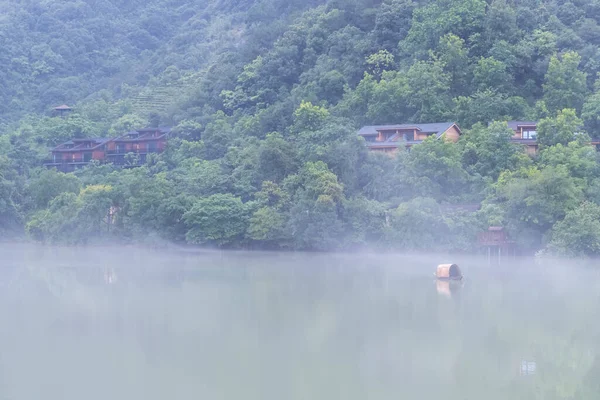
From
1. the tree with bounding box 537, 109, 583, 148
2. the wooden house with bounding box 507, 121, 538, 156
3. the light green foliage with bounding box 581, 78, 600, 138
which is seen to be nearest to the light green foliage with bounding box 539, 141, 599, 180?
the tree with bounding box 537, 109, 583, 148

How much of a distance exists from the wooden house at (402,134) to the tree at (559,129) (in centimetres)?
319

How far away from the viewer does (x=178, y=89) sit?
167 ft

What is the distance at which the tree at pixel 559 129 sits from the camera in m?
31.4

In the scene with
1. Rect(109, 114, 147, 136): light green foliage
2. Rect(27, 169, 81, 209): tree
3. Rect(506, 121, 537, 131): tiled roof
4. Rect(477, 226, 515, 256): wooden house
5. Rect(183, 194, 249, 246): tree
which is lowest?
Rect(477, 226, 515, 256): wooden house

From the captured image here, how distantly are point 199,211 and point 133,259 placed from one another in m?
3.91

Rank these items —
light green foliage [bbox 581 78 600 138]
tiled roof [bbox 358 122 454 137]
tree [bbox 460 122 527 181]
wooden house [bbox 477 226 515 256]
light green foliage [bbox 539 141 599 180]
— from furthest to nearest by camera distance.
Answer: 1. tiled roof [bbox 358 122 454 137]
2. light green foliage [bbox 581 78 600 138]
3. tree [bbox 460 122 527 181]
4. light green foliage [bbox 539 141 599 180]
5. wooden house [bbox 477 226 515 256]

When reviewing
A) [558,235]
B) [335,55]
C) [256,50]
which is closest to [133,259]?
[558,235]

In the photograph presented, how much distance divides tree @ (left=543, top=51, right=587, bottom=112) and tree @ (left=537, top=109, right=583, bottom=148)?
10.8 ft

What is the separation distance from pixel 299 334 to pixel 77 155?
2976 centimetres

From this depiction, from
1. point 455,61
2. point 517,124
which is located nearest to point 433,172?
point 517,124

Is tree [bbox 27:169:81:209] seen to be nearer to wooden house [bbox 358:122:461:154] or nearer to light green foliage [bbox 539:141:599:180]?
wooden house [bbox 358:122:461:154]

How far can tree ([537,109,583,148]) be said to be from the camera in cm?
3138

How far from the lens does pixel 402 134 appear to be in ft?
112

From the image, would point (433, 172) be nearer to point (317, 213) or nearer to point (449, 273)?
point (317, 213)
